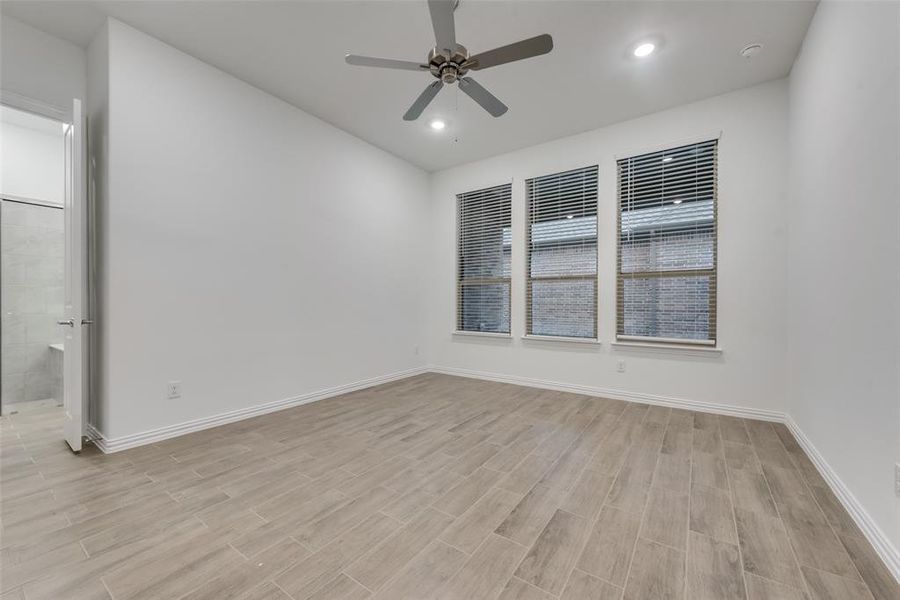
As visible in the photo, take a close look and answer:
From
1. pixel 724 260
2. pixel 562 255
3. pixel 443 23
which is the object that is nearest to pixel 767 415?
pixel 724 260

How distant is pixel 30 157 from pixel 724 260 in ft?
23.6

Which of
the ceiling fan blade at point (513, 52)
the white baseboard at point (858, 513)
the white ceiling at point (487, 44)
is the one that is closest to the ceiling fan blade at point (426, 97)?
the ceiling fan blade at point (513, 52)

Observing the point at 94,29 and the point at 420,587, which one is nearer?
the point at 420,587

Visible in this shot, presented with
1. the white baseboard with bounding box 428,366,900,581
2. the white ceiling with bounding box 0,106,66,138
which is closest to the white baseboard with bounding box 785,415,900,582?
the white baseboard with bounding box 428,366,900,581

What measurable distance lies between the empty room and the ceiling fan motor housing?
21 millimetres

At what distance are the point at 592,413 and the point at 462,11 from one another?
346 cm

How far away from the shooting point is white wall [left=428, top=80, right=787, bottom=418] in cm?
323

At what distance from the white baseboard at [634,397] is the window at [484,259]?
2.10ft

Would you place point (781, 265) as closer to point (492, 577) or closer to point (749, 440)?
point (749, 440)

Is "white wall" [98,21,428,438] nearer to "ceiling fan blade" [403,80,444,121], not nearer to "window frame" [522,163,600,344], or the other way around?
"ceiling fan blade" [403,80,444,121]

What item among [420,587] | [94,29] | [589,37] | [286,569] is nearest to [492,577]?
[420,587]

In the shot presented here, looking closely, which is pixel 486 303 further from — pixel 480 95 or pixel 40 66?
pixel 40 66

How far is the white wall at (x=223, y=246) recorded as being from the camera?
2.61m

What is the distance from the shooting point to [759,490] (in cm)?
208
